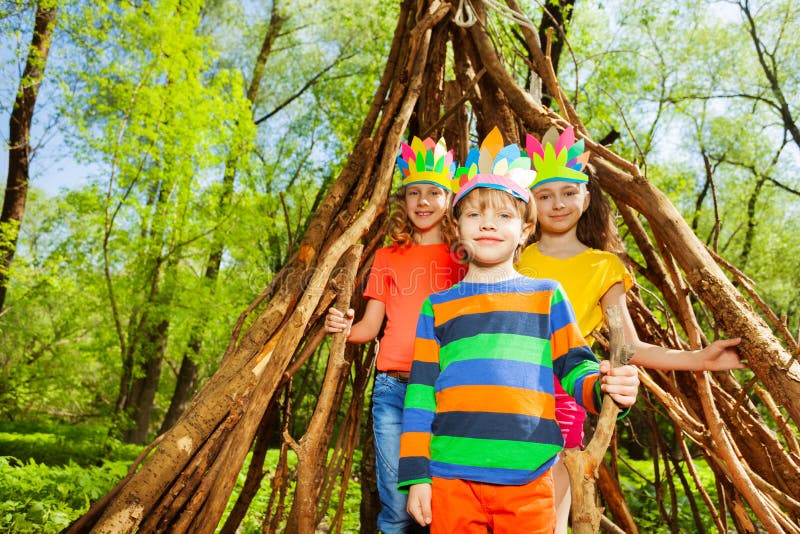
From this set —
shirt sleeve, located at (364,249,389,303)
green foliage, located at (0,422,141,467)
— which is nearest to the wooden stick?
shirt sleeve, located at (364,249,389,303)

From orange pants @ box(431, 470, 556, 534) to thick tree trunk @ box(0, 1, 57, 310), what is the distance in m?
6.24

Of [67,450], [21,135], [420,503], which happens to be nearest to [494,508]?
[420,503]

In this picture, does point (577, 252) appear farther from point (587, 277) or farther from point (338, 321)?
point (338, 321)

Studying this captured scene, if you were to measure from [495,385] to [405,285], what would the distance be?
26.2 inches

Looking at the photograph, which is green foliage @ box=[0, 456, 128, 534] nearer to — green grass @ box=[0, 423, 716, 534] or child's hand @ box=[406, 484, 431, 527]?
green grass @ box=[0, 423, 716, 534]

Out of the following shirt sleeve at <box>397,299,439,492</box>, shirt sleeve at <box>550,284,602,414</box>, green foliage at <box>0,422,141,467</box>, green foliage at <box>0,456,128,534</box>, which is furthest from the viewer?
green foliage at <box>0,422,141,467</box>

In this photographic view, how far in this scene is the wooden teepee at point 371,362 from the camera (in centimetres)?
140

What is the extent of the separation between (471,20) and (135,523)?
8.09 ft

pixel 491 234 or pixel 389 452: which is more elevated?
pixel 491 234

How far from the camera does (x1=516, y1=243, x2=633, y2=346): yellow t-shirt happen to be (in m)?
1.48

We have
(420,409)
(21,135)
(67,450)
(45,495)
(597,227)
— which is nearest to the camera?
(420,409)

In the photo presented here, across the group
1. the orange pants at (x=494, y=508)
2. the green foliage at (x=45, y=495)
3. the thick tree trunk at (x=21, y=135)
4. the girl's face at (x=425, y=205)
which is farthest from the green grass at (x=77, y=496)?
the thick tree trunk at (x=21, y=135)

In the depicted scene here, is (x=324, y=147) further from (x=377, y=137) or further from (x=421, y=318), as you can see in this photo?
(x=421, y=318)

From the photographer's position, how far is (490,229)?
125cm
